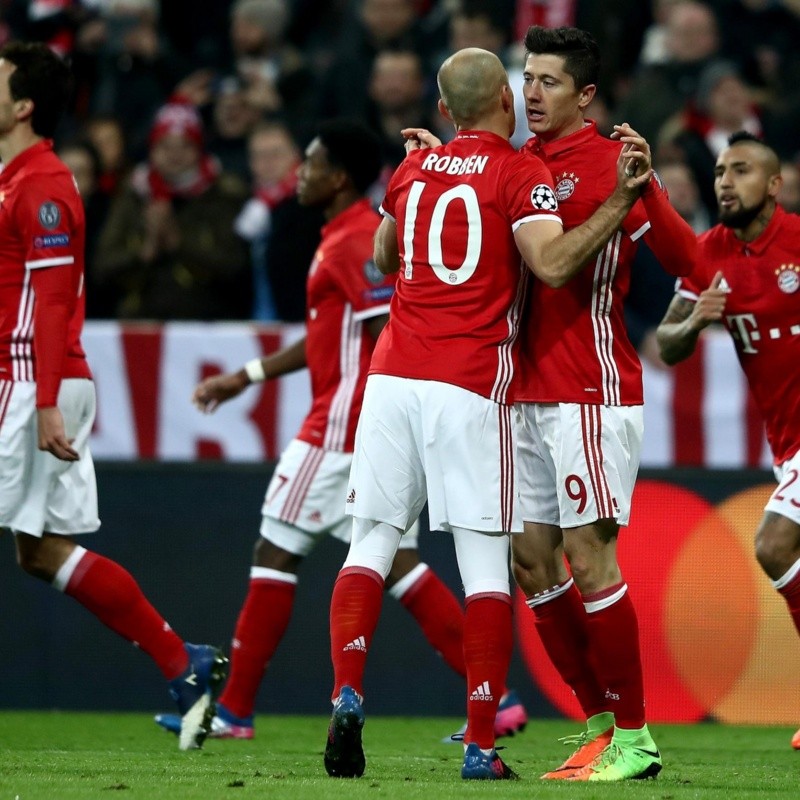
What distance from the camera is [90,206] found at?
10.8 m

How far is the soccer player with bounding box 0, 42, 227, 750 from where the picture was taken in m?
5.98

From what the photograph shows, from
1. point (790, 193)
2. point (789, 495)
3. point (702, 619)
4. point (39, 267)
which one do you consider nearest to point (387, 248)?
point (39, 267)

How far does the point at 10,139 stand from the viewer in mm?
6234

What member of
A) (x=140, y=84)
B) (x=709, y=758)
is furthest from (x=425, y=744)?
(x=140, y=84)

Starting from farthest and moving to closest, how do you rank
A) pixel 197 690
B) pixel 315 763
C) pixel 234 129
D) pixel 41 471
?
pixel 234 129, pixel 197 690, pixel 41 471, pixel 315 763

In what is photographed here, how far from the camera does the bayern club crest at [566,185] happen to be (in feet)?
17.8

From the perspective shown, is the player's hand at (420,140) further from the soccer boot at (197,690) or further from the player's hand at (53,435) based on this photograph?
the soccer boot at (197,690)

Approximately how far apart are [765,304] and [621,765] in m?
2.06

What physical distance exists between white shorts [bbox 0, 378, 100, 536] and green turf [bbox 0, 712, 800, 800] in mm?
855

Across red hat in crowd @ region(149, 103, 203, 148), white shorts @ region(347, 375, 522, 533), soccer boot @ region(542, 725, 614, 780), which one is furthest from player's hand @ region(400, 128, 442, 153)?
red hat in crowd @ region(149, 103, 203, 148)

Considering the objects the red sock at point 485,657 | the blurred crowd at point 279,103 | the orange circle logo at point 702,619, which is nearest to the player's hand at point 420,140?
the red sock at point 485,657

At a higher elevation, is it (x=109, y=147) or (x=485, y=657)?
(x=109, y=147)

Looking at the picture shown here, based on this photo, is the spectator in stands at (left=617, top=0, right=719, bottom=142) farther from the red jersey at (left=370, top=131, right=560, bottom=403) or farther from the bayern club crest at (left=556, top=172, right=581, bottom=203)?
the red jersey at (left=370, top=131, right=560, bottom=403)

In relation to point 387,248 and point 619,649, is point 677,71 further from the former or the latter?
point 619,649
